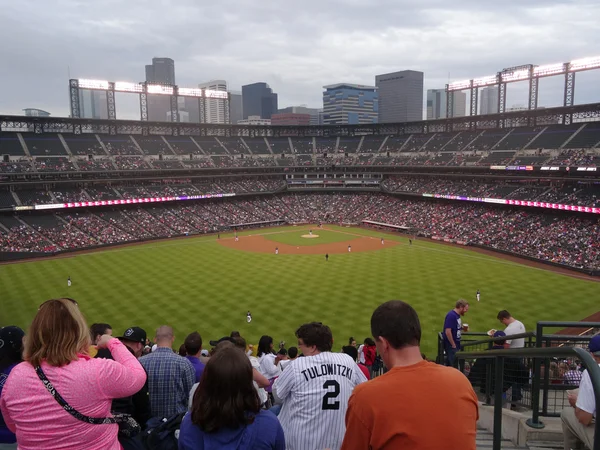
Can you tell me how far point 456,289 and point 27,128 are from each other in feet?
258

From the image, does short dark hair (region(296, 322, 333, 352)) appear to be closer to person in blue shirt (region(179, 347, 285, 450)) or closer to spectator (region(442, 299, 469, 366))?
person in blue shirt (region(179, 347, 285, 450))

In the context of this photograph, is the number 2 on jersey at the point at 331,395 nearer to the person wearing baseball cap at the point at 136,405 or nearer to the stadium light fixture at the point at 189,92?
the person wearing baseball cap at the point at 136,405

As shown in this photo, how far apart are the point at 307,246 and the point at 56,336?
5638 cm

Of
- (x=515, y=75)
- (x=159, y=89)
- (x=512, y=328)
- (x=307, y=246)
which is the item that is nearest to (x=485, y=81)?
(x=515, y=75)

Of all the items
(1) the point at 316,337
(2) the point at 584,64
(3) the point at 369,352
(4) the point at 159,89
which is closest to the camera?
(1) the point at 316,337

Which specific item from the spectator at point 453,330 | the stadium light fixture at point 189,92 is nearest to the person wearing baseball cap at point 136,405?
the spectator at point 453,330

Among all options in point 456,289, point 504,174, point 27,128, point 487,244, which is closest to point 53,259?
point 27,128

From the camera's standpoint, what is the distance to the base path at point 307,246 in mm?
56969

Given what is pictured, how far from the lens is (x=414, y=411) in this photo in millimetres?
3287

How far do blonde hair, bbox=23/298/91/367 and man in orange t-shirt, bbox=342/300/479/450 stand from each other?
2.64 m

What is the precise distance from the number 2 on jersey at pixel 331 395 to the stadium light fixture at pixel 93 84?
95.0 metres

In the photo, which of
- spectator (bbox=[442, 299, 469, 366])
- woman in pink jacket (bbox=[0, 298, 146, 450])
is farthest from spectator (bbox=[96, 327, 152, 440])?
spectator (bbox=[442, 299, 469, 366])

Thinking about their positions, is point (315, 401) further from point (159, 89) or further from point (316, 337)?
point (159, 89)

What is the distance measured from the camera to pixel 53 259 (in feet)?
174
